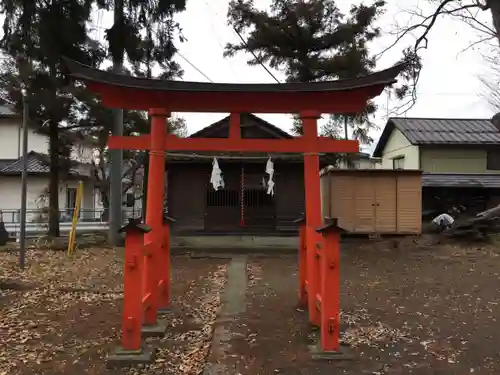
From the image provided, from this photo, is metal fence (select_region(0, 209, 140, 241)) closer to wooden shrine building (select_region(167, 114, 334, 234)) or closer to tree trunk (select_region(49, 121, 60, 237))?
tree trunk (select_region(49, 121, 60, 237))

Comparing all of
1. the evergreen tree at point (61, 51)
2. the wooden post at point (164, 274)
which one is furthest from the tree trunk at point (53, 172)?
the wooden post at point (164, 274)

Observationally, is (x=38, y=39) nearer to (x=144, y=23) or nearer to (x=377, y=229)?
(x=144, y=23)

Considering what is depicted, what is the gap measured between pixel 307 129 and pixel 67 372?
158 inches

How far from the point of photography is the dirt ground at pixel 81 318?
4.98 metres

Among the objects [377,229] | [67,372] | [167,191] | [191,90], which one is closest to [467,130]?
[377,229]

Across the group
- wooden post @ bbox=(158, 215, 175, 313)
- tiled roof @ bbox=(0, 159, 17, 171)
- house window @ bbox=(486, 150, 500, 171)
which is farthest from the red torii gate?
tiled roof @ bbox=(0, 159, 17, 171)

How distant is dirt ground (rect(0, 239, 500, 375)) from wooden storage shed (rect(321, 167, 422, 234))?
4.51m

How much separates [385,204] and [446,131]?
8785mm

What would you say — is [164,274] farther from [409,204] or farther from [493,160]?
[493,160]

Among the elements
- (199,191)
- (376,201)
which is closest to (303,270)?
(376,201)

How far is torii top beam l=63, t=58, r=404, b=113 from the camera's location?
594 cm

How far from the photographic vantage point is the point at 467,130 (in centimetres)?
2314

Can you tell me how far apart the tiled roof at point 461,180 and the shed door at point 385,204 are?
12.9ft

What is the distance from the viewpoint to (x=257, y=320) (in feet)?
21.8
